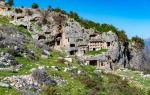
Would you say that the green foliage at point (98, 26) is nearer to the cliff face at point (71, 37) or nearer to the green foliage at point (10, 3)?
the cliff face at point (71, 37)

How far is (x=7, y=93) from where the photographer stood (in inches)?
1218

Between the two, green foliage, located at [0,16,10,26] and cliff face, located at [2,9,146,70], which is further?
cliff face, located at [2,9,146,70]

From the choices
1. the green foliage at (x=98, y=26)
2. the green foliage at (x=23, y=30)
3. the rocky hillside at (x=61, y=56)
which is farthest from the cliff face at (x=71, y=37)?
the green foliage at (x=98, y=26)

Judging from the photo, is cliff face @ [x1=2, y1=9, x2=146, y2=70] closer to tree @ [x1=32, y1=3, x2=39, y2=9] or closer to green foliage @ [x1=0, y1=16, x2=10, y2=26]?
green foliage @ [x1=0, y1=16, x2=10, y2=26]

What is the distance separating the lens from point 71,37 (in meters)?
67.0

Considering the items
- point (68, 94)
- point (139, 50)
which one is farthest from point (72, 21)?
point (68, 94)

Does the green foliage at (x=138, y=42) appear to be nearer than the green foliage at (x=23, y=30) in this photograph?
No

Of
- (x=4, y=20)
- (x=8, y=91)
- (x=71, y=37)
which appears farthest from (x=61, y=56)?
(x=8, y=91)

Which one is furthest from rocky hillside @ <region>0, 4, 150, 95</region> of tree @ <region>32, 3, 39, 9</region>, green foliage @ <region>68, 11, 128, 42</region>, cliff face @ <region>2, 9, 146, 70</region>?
tree @ <region>32, 3, 39, 9</region>

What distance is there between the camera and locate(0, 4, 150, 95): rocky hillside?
118ft

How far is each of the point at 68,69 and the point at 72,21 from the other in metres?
27.7

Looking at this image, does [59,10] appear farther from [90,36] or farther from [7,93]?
[7,93]

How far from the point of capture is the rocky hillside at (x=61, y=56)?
A: 3594cm

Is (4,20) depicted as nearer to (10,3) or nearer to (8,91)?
(10,3)
